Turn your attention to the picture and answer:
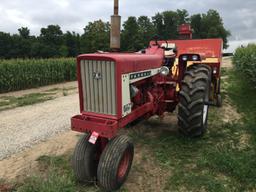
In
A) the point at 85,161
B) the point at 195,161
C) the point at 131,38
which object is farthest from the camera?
the point at 131,38

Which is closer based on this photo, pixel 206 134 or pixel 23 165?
pixel 23 165

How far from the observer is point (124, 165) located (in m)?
3.94

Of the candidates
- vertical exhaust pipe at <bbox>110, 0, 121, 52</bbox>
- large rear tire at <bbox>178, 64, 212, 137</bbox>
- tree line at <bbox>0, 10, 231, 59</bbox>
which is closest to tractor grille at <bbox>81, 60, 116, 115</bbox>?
large rear tire at <bbox>178, 64, 212, 137</bbox>

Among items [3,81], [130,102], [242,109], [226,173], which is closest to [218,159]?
[226,173]

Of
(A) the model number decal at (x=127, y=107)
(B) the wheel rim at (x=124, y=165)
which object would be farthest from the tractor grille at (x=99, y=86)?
(B) the wheel rim at (x=124, y=165)

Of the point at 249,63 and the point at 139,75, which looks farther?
the point at 249,63

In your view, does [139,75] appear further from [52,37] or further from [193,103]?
[52,37]

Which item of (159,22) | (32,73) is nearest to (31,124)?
(32,73)

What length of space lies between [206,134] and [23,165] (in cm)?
326

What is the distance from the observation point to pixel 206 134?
19.0 feet

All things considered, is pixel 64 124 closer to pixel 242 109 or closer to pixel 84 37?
pixel 242 109

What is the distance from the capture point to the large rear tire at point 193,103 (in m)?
4.95

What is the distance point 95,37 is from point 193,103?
1812 inches

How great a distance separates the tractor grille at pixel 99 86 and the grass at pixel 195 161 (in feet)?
3.30
